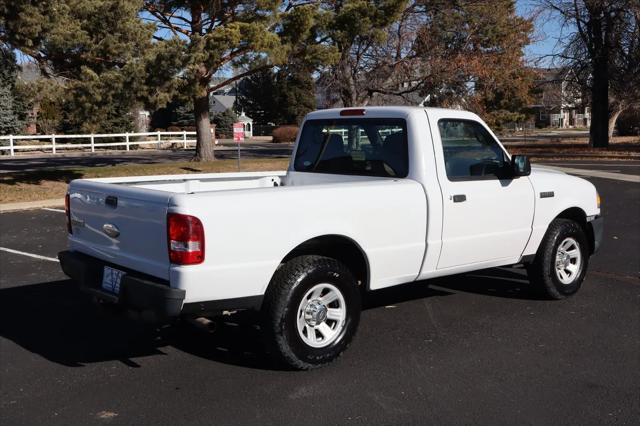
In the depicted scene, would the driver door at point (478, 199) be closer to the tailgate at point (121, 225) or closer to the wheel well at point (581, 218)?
the wheel well at point (581, 218)

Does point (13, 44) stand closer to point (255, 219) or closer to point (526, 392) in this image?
point (255, 219)

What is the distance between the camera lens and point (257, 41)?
19641mm

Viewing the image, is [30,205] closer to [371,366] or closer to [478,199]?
[478,199]

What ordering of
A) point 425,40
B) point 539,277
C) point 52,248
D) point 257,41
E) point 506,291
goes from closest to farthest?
point 539,277 < point 506,291 < point 52,248 < point 257,41 < point 425,40

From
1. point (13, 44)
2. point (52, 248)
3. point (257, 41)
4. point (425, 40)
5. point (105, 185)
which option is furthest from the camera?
point (425, 40)

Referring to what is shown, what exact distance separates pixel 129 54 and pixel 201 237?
15.2 metres

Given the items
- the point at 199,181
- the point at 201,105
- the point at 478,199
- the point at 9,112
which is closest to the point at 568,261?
the point at 478,199

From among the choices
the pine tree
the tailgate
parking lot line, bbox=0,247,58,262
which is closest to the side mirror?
the tailgate

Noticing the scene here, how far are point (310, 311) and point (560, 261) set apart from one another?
303 cm

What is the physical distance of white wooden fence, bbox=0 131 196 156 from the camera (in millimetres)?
36531

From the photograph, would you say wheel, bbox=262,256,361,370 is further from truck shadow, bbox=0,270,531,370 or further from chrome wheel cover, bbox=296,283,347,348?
truck shadow, bbox=0,270,531,370

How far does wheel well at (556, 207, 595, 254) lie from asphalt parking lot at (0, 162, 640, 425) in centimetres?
55

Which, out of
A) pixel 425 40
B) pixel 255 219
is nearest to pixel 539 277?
pixel 255 219

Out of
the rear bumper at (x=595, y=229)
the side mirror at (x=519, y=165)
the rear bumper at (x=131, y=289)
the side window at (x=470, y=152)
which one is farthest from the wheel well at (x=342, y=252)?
the rear bumper at (x=595, y=229)
